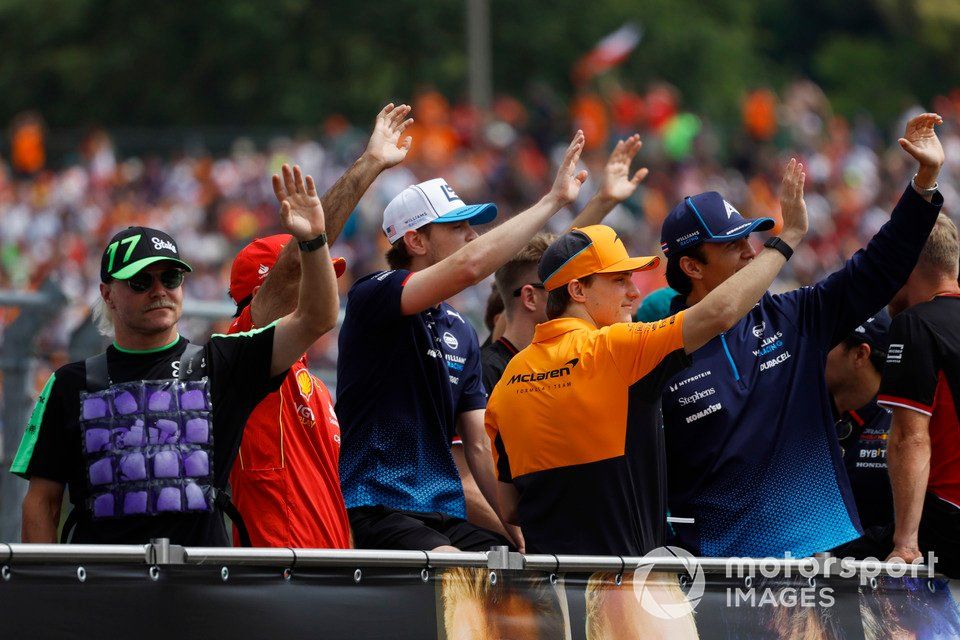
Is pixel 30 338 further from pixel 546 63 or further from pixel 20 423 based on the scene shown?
pixel 546 63

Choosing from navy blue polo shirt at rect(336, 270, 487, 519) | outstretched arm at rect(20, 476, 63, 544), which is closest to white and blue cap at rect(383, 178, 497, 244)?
navy blue polo shirt at rect(336, 270, 487, 519)

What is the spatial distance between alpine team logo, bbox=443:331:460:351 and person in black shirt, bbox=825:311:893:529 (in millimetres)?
1674

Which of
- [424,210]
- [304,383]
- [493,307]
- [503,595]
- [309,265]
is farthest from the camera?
[493,307]

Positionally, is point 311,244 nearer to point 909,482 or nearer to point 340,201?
point 340,201

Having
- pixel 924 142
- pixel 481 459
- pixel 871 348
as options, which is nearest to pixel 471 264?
pixel 481 459

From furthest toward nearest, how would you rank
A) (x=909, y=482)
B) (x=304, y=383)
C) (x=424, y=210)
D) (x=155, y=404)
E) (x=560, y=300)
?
1. (x=424, y=210)
2. (x=304, y=383)
3. (x=909, y=482)
4. (x=560, y=300)
5. (x=155, y=404)

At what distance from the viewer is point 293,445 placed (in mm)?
6238

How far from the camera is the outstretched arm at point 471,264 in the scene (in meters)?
6.03

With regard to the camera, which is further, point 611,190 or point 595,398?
point 611,190

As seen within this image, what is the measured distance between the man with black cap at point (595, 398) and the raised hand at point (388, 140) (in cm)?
84

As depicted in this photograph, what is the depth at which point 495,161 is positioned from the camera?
936 inches

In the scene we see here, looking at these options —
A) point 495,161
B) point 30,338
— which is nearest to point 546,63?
point 495,161

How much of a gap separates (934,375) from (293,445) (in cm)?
239
